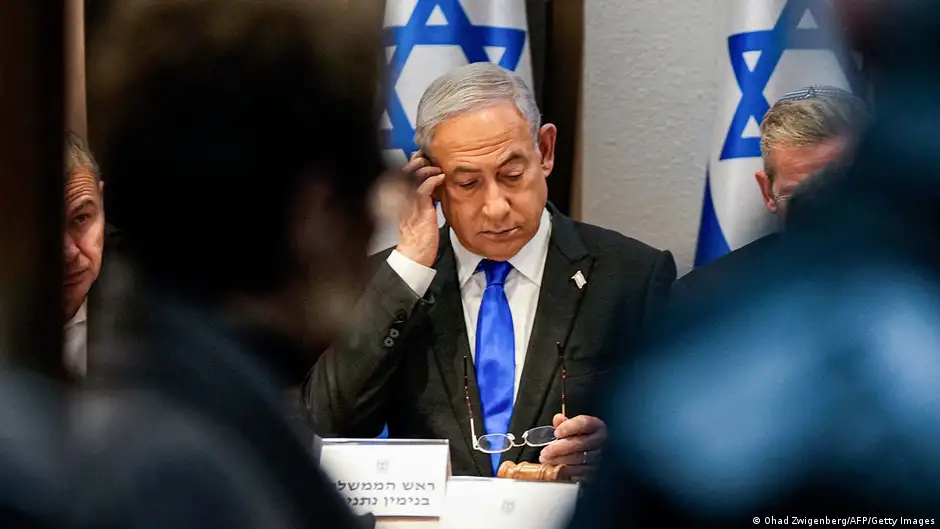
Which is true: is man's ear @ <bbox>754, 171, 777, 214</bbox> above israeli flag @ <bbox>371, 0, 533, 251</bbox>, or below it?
below

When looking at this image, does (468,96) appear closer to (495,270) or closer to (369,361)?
(495,270)

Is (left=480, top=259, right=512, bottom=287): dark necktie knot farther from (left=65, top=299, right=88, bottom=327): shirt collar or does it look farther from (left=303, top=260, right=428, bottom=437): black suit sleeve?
(left=65, top=299, right=88, bottom=327): shirt collar

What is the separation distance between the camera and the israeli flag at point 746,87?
1.50m

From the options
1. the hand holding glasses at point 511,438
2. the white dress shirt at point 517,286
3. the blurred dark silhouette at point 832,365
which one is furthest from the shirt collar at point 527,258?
the blurred dark silhouette at point 832,365

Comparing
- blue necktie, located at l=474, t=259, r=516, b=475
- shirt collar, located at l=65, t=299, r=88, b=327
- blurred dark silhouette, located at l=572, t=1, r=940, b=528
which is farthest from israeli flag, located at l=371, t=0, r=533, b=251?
blurred dark silhouette, located at l=572, t=1, r=940, b=528

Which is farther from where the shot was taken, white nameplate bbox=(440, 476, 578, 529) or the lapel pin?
the lapel pin

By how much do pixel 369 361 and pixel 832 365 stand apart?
0.83 m

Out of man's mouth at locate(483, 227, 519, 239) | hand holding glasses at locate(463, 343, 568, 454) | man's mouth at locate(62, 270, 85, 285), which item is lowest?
hand holding glasses at locate(463, 343, 568, 454)

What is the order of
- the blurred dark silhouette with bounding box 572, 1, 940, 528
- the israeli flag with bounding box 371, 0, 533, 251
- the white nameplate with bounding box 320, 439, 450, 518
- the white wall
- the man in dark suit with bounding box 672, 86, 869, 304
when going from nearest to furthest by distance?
the blurred dark silhouette with bounding box 572, 1, 940, 528 < the man in dark suit with bounding box 672, 86, 869, 304 < the white nameplate with bounding box 320, 439, 450, 518 < the israeli flag with bounding box 371, 0, 533, 251 < the white wall

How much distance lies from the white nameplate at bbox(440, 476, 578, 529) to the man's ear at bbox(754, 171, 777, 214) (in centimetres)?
41

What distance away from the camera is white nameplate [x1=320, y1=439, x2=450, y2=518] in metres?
1.23

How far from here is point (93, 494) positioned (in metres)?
0.66

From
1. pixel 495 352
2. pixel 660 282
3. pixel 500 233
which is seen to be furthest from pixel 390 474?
pixel 660 282

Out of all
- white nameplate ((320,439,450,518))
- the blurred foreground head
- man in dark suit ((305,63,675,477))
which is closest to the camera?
the blurred foreground head
